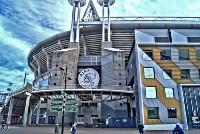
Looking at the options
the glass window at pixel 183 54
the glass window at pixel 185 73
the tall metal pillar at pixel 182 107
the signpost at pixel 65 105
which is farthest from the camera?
the glass window at pixel 183 54

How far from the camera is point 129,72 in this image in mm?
43531

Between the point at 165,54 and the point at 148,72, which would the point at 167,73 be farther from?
the point at 165,54

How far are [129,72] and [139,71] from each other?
41.8 ft

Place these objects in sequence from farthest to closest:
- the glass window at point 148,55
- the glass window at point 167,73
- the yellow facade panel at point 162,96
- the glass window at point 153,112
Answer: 1. the glass window at point 148,55
2. the glass window at point 167,73
3. the yellow facade panel at point 162,96
4. the glass window at point 153,112

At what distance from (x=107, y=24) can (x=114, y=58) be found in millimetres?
12630

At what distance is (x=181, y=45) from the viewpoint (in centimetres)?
3256

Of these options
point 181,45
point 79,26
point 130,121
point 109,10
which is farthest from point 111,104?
point 109,10

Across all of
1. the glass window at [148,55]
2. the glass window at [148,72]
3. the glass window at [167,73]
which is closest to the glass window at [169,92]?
the glass window at [167,73]

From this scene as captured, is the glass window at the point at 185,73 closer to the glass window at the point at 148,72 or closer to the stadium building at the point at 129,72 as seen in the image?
the stadium building at the point at 129,72

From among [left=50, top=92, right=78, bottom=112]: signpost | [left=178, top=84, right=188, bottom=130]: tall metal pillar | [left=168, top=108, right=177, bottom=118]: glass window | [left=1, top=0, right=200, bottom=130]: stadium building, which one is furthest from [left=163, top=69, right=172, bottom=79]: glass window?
[left=50, top=92, right=78, bottom=112]: signpost

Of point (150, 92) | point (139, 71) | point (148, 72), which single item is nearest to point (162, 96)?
point (150, 92)

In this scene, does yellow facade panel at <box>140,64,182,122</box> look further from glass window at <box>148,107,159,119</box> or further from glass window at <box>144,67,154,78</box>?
glass window at <box>148,107,159,119</box>

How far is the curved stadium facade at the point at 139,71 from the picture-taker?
29250 millimetres

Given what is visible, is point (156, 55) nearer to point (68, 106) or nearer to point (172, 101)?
point (172, 101)
